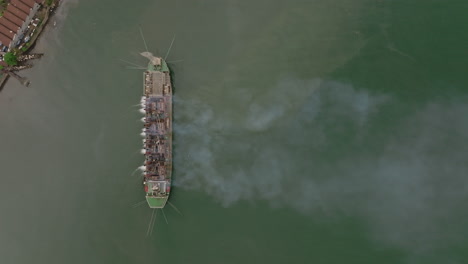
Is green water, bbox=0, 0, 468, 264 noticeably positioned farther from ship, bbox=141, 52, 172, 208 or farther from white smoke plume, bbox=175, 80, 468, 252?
ship, bbox=141, 52, 172, 208

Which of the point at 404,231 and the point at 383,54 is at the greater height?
the point at 383,54

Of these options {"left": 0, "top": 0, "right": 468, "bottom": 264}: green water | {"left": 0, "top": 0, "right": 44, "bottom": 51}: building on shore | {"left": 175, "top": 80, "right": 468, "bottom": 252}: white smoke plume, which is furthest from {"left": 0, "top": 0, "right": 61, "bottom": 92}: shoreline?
{"left": 175, "top": 80, "right": 468, "bottom": 252}: white smoke plume

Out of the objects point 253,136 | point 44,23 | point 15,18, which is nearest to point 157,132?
point 253,136

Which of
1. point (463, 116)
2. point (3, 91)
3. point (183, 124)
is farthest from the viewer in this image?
point (3, 91)

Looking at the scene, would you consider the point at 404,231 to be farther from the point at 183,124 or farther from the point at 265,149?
the point at 183,124

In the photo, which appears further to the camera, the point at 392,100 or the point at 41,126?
the point at 41,126

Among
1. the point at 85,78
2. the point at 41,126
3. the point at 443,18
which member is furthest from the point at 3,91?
the point at 443,18
